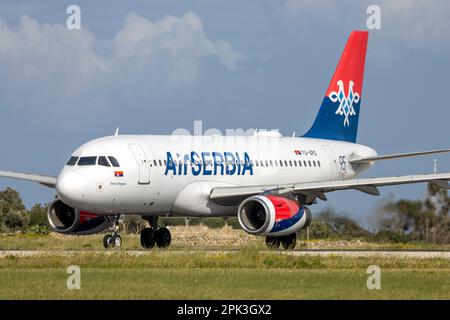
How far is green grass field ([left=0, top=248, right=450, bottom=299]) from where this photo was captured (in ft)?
70.5

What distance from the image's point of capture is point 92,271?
26.5 metres

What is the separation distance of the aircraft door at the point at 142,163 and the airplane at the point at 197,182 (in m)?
0.03

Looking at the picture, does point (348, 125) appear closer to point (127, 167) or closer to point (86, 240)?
point (86, 240)

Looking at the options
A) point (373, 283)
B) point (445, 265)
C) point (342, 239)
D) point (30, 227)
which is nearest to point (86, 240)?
point (342, 239)

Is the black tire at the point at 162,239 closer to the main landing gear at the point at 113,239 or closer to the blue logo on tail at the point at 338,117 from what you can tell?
the main landing gear at the point at 113,239

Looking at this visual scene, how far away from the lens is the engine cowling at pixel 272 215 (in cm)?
3653

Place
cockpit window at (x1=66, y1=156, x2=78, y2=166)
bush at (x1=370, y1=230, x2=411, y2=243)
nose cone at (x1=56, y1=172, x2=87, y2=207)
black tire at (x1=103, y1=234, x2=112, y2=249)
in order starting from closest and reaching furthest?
nose cone at (x1=56, y1=172, x2=87, y2=207)
cockpit window at (x1=66, y1=156, x2=78, y2=166)
black tire at (x1=103, y1=234, x2=112, y2=249)
bush at (x1=370, y1=230, x2=411, y2=243)

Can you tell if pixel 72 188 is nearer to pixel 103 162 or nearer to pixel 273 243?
pixel 103 162

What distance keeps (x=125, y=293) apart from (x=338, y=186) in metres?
17.9

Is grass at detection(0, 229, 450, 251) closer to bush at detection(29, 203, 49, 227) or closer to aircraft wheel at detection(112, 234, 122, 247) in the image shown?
aircraft wheel at detection(112, 234, 122, 247)

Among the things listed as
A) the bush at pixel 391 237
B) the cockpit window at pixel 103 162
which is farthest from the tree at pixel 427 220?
the cockpit window at pixel 103 162

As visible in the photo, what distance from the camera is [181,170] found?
38219 millimetres

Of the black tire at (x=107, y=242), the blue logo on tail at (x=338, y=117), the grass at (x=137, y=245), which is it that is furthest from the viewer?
the blue logo on tail at (x=338, y=117)

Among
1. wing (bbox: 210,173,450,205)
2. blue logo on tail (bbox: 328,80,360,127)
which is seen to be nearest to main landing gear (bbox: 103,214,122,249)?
wing (bbox: 210,173,450,205)
